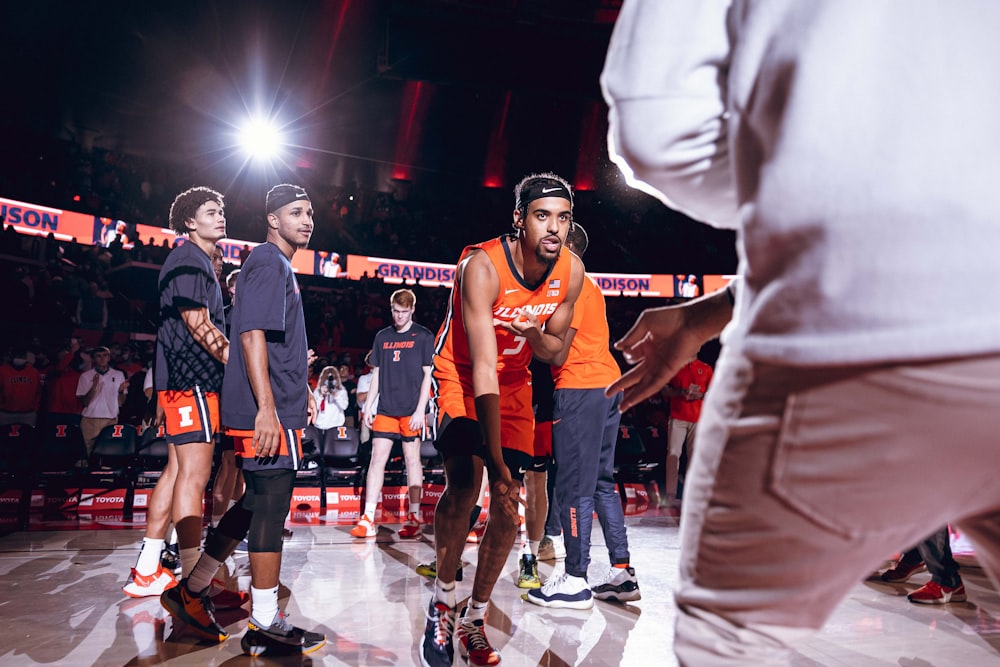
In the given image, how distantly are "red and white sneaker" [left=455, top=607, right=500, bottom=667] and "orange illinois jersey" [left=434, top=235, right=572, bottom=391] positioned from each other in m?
1.07

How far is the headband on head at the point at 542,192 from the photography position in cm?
326

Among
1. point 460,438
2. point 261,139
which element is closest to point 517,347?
point 460,438

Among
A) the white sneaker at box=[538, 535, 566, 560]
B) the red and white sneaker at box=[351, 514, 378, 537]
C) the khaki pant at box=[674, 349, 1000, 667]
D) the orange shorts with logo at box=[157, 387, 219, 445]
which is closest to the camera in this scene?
the khaki pant at box=[674, 349, 1000, 667]

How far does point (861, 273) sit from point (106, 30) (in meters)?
19.9

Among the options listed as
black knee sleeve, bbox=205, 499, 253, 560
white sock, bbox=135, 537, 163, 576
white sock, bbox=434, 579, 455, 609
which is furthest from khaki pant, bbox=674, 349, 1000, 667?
white sock, bbox=135, 537, 163, 576

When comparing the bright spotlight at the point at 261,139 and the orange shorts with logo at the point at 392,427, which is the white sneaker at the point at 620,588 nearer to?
the orange shorts with logo at the point at 392,427

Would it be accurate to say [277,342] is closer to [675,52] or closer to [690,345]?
[690,345]

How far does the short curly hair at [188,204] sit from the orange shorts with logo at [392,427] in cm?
272

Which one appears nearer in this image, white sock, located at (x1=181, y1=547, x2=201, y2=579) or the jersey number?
the jersey number

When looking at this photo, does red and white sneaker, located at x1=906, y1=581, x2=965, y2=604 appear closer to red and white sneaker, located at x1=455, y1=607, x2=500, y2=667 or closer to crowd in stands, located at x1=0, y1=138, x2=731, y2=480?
red and white sneaker, located at x1=455, y1=607, x2=500, y2=667

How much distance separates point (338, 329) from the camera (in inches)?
569

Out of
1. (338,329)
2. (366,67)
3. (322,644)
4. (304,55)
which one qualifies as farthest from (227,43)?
(322,644)

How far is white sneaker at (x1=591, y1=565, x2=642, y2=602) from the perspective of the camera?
13.4 ft

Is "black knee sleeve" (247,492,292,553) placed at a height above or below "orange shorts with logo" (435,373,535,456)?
below
